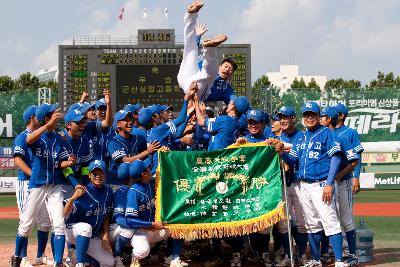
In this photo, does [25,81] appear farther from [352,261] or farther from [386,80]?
[352,261]

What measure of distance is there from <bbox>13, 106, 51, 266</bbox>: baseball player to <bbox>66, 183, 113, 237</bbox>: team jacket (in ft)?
1.71

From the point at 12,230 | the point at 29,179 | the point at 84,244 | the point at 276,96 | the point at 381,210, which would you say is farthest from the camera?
the point at 276,96

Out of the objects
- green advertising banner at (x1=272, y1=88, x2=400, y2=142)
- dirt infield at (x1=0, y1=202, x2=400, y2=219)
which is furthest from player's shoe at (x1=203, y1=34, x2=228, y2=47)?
green advertising banner at (x1=272, y1=88, x2=400, y2=142)

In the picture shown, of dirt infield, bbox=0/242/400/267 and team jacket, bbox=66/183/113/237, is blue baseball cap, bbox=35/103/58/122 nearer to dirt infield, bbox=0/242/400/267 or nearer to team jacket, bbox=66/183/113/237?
team jacket, bbox=66/183/113/237

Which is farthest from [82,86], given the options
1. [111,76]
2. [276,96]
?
[276,96]

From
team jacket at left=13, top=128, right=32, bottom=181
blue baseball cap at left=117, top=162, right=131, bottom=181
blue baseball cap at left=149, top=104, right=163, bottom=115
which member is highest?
blue baseball cap at left=149, top=104, right=163, bottom=115

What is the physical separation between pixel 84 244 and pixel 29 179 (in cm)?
113

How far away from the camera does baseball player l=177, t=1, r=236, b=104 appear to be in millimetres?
8289

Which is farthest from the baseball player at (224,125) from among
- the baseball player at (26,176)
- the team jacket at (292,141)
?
the baseball player at (26,176)

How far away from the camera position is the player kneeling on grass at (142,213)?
7773 mm

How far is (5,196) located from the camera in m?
23.3

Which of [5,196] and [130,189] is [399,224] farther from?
[5,196]

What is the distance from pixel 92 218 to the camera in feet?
26.0

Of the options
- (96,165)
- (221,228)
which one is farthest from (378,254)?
(96,165)
